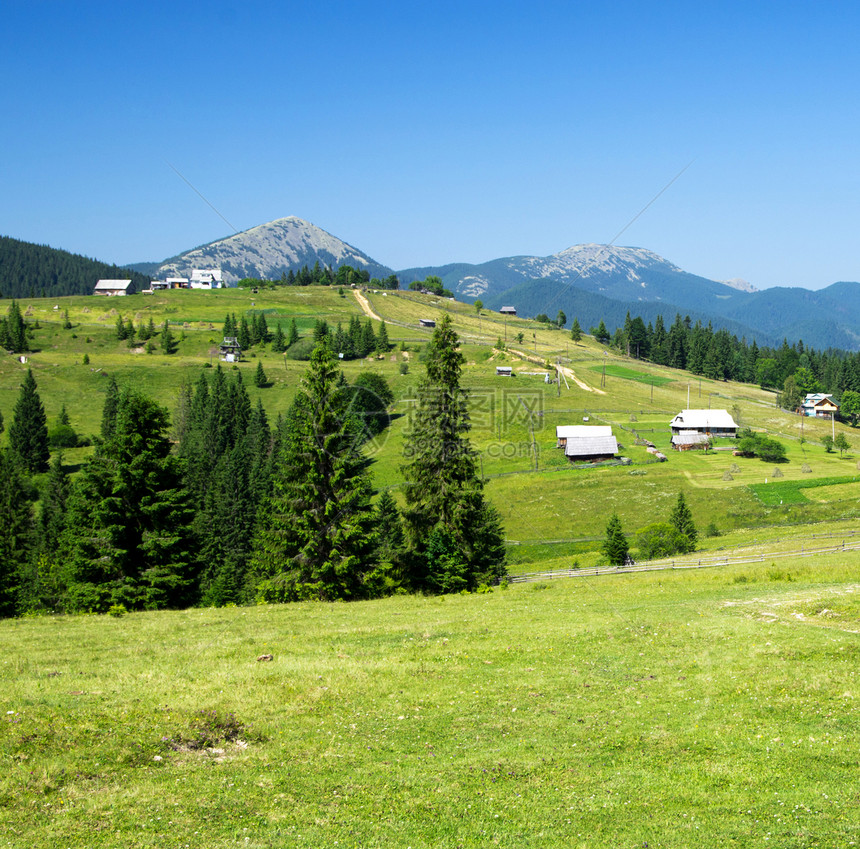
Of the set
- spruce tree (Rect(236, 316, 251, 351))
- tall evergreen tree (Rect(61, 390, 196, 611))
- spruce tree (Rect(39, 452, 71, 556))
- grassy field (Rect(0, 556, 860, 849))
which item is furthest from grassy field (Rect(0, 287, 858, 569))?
spruce tree (Rect(39, 452, 71, 556))

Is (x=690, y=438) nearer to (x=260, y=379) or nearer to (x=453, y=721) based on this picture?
(x=260, y=379)

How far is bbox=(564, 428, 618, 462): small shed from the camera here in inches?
4341

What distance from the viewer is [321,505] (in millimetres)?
34375

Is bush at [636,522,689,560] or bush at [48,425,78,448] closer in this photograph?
bush at [636,522,689,560]

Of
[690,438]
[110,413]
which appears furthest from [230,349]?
[690,438]

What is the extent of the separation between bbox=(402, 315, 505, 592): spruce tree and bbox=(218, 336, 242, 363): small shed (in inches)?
5597

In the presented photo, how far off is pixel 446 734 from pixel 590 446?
329 feet

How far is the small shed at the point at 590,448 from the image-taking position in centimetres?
11025

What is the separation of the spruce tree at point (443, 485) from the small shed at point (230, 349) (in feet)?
466

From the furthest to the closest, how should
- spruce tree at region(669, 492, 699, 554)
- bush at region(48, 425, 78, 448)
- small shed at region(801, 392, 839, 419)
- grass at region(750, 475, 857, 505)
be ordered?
small shed at region(801, 392, 839, 419), bush at region(48, 425, 78, 448), grass at region(750, 475, 857, 505), spruce tree at region(669, 492, 699, 554)

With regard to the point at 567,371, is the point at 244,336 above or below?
above

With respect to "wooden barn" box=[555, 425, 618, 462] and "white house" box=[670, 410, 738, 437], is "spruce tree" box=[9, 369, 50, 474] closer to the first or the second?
"wooden barn" box=[555, 425, 618, 462]

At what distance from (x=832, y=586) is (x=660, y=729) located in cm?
1726

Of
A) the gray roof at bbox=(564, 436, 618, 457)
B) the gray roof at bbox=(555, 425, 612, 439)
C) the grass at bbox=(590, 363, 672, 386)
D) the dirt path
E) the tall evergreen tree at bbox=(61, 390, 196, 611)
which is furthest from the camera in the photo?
the grass at bbox=(590, 363, 672, 386)
